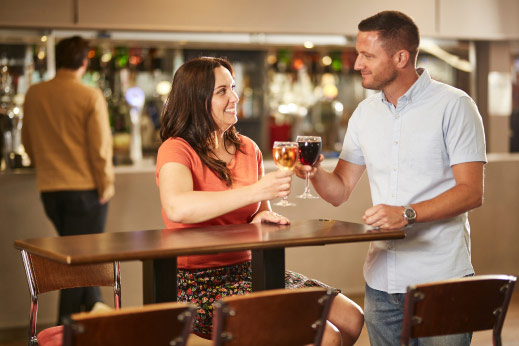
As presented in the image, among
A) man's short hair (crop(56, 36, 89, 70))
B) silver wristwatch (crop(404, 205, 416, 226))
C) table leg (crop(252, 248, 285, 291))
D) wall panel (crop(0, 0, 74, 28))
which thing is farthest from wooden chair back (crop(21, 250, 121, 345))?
wall panel (crop(0, 0, 74, 28))

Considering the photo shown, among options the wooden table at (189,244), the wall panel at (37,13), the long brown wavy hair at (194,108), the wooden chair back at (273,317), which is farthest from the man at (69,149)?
the wooden chair back at (273,317)

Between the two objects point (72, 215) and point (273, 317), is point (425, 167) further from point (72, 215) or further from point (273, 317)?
point (72, 215)

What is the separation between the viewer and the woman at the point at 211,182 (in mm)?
2547

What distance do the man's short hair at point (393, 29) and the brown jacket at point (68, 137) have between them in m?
2.20

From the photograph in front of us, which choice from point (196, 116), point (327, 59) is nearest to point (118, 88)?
point (327, 59)

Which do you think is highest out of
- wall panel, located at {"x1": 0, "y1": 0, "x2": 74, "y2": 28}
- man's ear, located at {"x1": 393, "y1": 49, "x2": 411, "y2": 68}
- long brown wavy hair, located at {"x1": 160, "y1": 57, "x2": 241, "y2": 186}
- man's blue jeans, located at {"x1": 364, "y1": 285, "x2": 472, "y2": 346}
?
wall panel, located at {"x1": 0, "y1": 0, "x2": 74, "y2": 28}

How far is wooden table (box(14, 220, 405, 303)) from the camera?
2125 millimetres

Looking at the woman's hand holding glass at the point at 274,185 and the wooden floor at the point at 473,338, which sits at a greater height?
→ the woman's hand holding glass at the point at 274,185

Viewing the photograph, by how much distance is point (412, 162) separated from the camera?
280cm

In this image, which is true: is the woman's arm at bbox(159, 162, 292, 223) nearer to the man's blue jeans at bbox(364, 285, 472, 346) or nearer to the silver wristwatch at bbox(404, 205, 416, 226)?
the silver wristwatch at bbox(404, 205, 416, 226)

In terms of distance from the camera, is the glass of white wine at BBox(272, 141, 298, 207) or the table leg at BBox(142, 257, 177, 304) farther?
the glass of white wine at BBox(272, 141, 298, 207)

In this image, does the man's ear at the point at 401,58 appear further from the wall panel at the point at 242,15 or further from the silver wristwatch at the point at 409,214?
the wall panel at the point at 242,15

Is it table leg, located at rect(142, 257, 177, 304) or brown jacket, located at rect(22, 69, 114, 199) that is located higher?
brown jacket, located at rect(22, 69, 114, 199)

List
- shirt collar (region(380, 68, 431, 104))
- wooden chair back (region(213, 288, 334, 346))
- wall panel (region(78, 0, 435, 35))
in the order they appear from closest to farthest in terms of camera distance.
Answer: wooden chair back (region(213, 288, 334, 346)), shirt collar (region(380, 68, 431, 104)), wall panel (region(78, 0, 435, 35))
